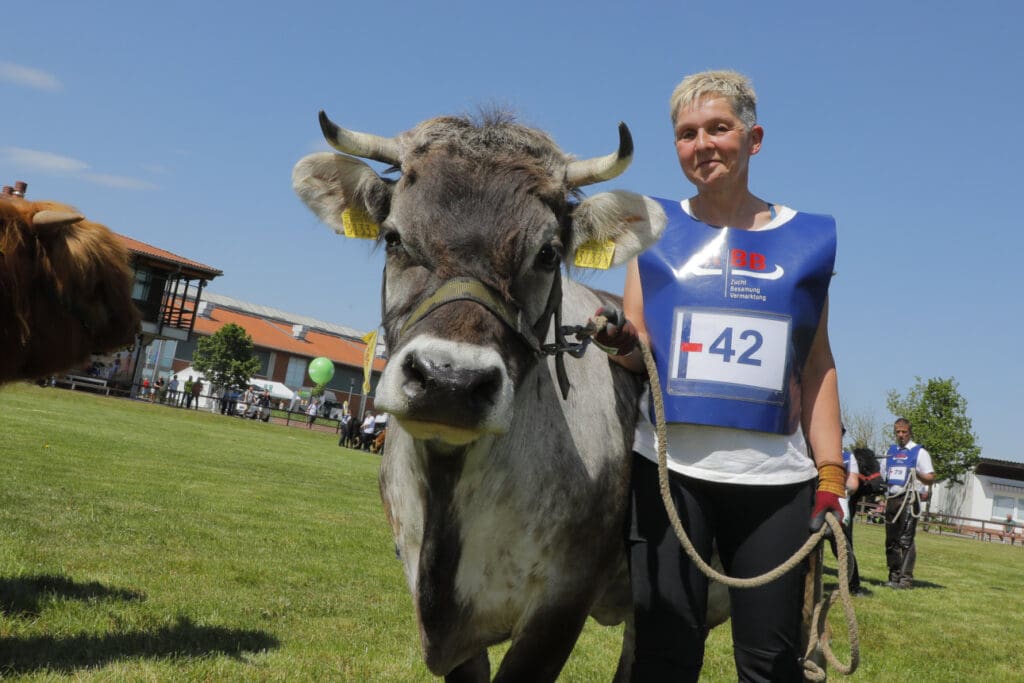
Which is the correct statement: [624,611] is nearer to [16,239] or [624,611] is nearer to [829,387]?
[829,387]

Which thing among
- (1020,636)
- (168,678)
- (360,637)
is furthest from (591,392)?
(1020,636)

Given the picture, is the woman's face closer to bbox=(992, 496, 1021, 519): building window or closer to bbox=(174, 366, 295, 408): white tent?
bbox=(174, 366, 295, 408): white tent

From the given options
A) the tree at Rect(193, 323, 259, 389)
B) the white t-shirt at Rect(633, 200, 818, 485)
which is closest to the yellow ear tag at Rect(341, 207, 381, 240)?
the white t-shirt at Rect(633, 200, 818, 485)

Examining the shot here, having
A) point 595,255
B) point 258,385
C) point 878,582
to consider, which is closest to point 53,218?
point 595,255

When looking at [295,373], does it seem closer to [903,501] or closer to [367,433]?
[367,433]

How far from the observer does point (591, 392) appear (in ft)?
12.3

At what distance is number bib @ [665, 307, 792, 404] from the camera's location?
10.4ft

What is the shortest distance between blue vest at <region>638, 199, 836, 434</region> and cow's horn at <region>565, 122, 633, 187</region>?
0.38m

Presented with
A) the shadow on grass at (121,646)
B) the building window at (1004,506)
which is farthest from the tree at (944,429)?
the shadow on grass at (121,646)

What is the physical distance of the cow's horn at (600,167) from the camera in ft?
10.6

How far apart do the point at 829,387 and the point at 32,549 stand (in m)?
6.46

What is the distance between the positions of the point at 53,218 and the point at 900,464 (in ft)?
44.0

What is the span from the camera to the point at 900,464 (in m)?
14.3

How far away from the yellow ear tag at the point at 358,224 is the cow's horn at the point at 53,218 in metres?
2.29
